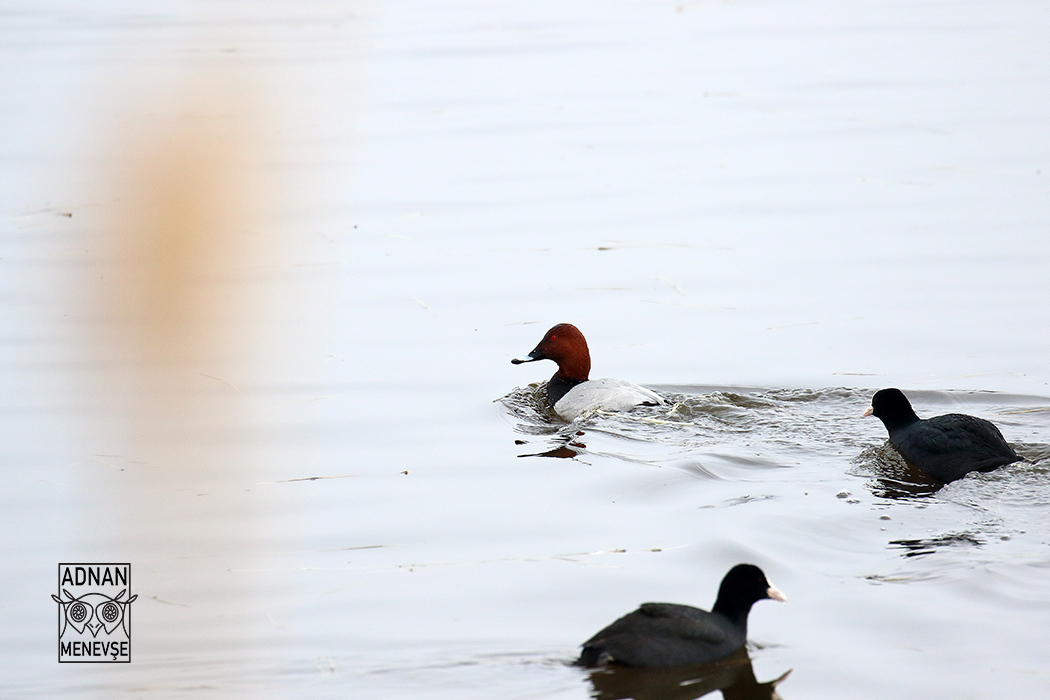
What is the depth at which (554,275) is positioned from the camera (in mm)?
10930

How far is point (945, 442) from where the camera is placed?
271 inches

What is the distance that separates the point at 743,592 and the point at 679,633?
350 millimetres

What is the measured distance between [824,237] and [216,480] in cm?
660

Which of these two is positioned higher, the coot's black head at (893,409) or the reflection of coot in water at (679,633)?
the coot's black head at (893,409)

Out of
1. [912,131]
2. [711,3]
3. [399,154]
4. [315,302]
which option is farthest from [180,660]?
[711,3]

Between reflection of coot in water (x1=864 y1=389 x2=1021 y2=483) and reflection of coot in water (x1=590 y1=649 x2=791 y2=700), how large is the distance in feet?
8.23

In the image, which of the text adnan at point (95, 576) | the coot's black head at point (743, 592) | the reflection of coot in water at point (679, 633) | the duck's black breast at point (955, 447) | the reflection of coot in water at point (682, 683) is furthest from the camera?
the duck's black breast at point (955, 447)

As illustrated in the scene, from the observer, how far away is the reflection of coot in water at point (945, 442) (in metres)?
6.73

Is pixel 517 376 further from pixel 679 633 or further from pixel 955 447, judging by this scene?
pixel 679 633

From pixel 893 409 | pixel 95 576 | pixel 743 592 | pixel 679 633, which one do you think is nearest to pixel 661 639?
pixel 679 633

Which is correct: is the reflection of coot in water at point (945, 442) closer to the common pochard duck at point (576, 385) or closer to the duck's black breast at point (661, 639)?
the common pochard duck at point (576, 385)

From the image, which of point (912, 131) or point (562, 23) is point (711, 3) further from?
point (912, 131)

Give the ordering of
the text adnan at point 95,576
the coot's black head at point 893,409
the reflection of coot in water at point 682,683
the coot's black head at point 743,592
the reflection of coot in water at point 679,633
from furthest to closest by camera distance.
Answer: the coot's black head at point 893,409 → the text adnan at point 95,576 → the coot's black head at point 743,592 → the reflection of coot in water at point 679,633 → the reflection of coot in water at point 682,683

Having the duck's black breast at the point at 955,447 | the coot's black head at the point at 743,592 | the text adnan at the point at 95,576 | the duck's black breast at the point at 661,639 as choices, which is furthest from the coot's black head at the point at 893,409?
the text adnan at the point at 95,576
